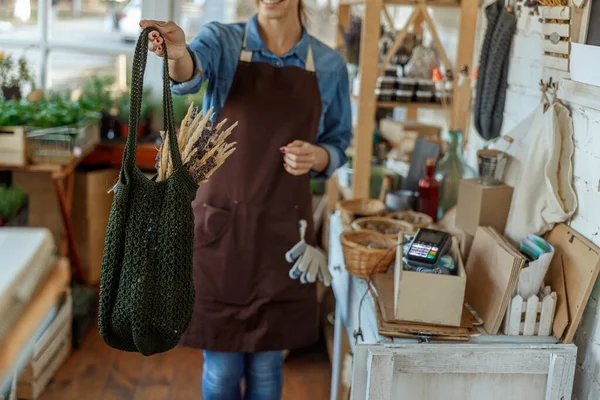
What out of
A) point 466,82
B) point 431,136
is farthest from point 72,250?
point 466,82

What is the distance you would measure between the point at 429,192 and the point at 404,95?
1.62 feet

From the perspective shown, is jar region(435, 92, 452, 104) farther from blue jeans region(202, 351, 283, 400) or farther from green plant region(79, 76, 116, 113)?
green plant region(79, 76, 116, 113)

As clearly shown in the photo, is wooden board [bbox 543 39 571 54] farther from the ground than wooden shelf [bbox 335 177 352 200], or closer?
farther from the ground

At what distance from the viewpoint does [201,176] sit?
4.87 feet

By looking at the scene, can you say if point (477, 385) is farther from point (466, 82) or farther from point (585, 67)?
point (466, 82)

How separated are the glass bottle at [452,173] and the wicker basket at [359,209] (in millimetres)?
236

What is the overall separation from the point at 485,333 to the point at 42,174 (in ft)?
9.35

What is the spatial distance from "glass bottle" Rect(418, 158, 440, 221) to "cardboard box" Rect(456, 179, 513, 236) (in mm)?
468

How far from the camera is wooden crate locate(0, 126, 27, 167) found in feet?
11.2

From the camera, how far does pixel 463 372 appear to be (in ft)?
5.61

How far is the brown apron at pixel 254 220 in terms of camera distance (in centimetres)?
203

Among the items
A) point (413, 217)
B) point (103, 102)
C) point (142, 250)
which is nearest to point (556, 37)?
point (413, 217)

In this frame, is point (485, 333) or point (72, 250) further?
point (72, 250)

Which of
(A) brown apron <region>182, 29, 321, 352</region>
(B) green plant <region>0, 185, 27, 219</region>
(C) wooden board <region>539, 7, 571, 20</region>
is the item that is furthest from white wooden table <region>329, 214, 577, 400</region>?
(B) green plant <region>0, 185, 27, 219</region>
